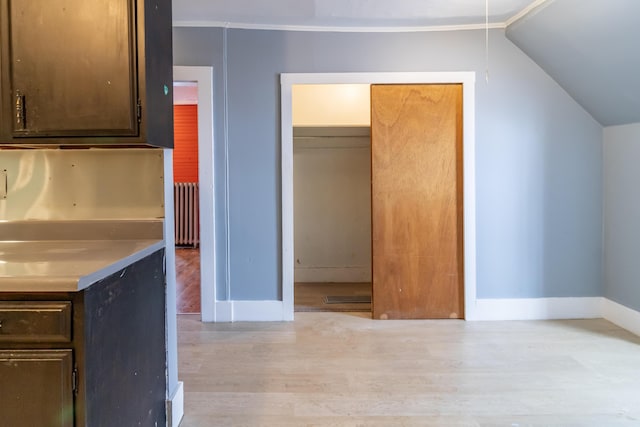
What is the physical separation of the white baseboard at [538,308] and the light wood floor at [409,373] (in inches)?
4.2

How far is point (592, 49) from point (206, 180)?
2880mm

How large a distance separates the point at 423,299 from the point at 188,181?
18.0 ft

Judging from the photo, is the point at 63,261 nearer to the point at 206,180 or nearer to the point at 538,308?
the point at 206,180

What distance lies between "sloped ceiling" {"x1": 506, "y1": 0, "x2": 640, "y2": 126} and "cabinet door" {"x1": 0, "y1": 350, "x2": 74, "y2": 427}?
3151 mm

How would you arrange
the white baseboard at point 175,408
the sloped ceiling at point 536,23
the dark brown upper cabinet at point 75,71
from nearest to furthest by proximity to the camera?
the dark brown upper cabinet at point 75,71 → the white baseboard at point 175,408 → the sloped ceiling at point 536,23

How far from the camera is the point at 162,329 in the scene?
1.97m

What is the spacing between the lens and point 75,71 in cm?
178

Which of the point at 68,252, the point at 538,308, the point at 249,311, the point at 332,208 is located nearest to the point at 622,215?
the point at 538,308

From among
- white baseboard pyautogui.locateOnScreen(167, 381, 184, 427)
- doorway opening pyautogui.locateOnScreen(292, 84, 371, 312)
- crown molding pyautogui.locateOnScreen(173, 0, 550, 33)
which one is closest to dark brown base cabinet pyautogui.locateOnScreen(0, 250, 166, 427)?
white baseboard pyautogui.locateOnScreen(167, 381, 184, 427)

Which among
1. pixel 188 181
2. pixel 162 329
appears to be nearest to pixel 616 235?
pixel 162 329

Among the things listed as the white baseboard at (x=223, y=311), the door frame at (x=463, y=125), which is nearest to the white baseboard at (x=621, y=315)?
the door frame at (x=463, y=125)

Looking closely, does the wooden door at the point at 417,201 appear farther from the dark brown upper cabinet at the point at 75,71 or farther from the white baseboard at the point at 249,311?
the dark brown upper cabinet at the point at 75,71

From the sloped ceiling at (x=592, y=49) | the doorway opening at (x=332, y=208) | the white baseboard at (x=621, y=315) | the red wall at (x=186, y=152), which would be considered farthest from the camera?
the red wall at (x=186, y=152)

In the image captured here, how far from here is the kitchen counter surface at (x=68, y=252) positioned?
1.27 m
